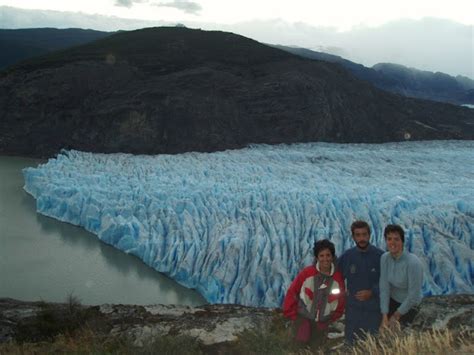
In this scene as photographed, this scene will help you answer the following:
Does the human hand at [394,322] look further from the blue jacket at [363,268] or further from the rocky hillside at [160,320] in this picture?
the rocky hillside at [160,320]

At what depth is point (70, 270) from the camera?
12047 mm

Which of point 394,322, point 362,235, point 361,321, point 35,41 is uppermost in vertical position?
point 35,41

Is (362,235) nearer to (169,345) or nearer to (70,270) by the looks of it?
(169,345)

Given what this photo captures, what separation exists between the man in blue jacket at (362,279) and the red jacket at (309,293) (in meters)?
0.10

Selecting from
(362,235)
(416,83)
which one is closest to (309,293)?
(362,235)

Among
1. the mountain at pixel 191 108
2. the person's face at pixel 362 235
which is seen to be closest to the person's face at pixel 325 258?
the person's face at pixel 362 235

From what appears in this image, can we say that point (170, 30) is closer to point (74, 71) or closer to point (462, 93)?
point (74, 71)

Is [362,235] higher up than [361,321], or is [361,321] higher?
[362,235]

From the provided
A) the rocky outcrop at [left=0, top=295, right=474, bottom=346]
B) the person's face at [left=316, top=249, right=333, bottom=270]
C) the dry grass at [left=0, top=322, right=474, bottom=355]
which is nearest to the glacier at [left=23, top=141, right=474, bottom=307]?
the rocky outcrop at [left=0, top=295, right=474, bottom=346]

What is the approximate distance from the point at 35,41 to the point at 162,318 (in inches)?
4135

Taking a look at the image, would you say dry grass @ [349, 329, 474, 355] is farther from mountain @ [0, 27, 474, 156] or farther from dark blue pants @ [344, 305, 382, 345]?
mountain @ [0, 27, 474, 156]

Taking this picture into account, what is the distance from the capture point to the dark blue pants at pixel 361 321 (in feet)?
14.7

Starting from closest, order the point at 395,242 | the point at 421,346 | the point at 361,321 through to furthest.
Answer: the point at 421,346
the point at 395,242
the point at 361,321

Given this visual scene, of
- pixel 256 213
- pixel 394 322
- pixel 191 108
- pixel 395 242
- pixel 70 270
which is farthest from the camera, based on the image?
pixel 191 108
